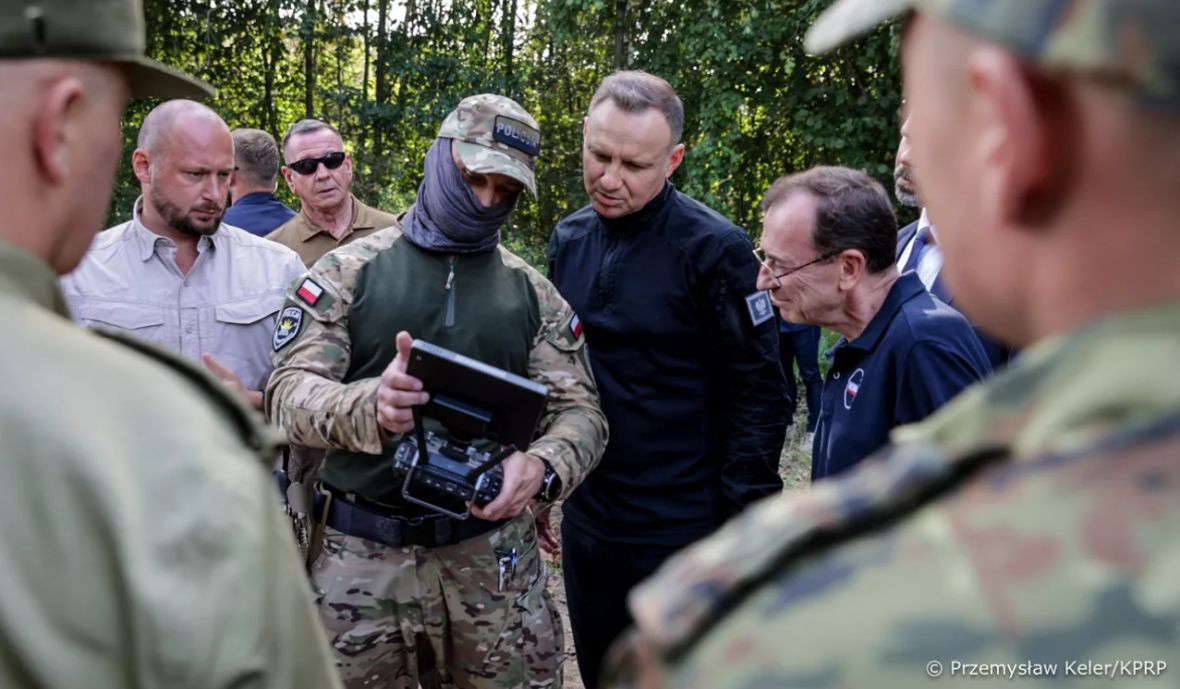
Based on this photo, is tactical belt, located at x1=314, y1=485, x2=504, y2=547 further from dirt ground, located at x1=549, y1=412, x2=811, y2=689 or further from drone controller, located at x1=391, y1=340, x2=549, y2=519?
dirt ground, located at x1=549, y1=412, x2=811, y2=689

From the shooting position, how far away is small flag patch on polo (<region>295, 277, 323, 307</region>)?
3.06 m

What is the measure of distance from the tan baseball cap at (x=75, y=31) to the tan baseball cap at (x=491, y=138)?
5.85 ft

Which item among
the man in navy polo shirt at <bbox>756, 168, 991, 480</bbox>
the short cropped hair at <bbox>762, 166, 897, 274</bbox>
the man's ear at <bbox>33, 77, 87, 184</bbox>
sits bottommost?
the man in navy polo shirt at <bbox>756, 168, 991, 480</bbox>

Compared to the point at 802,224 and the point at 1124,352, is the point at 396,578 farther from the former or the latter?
the point at 1124,352

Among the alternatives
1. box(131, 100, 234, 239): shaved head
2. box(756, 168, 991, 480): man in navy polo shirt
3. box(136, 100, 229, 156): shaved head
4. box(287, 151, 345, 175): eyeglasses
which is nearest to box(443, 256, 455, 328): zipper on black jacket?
box(756, 168, 991, 480): man in navy polo shirt

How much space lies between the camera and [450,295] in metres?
3.16

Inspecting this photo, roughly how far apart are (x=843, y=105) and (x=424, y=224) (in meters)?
8.51

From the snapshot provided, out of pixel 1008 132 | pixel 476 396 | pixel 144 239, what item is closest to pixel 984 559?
pixel 1008 132

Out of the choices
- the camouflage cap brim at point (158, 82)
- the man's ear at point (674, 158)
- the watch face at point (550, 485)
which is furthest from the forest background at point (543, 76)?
the camouflage cap brim at point (158, 82)

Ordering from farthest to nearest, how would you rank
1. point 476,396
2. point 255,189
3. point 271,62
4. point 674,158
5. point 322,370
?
1. point 271,62
2. point 255,189
3. point 674,158
4. point 322,370
5. point 476,396

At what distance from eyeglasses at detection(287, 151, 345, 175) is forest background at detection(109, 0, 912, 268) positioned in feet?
20.6

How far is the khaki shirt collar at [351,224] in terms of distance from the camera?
5265mm

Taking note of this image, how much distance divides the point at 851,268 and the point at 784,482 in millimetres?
4061

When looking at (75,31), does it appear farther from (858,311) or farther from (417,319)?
(858,311)
